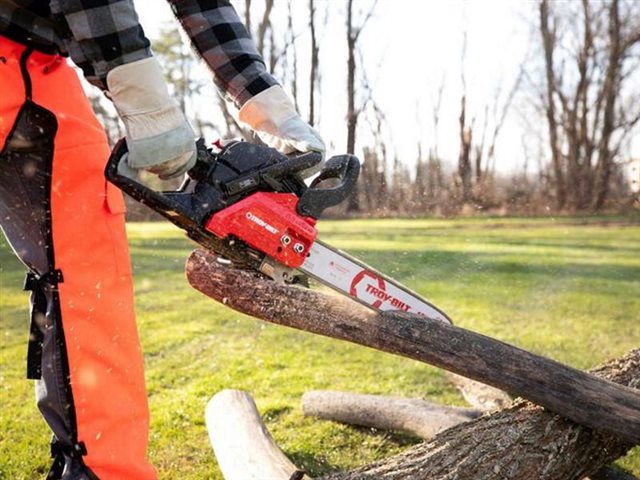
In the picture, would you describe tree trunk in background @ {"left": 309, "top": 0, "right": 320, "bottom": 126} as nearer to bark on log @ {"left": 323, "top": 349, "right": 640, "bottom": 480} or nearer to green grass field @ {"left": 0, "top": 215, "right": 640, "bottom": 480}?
green grass field @ {"left": 0, "top": 215, "right": 640, "bottom": 480}

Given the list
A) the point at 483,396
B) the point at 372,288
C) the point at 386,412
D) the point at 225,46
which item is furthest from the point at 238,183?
the point at 483,396

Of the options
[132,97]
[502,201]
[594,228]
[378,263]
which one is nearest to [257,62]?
[132,97]

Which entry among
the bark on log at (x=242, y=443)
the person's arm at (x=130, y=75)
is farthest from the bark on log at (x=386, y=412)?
the person's arm at (x=130, y=75)

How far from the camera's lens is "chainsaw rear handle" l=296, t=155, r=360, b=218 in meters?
1.79

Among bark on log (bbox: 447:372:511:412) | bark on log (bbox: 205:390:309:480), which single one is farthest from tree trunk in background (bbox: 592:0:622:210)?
bark on log (bbox: 205:390:309:480)

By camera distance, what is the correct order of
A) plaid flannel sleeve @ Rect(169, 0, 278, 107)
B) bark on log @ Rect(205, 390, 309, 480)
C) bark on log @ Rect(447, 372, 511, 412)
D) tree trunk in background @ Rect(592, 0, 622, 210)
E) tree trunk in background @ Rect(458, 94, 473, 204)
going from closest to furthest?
plaid flannel sleeve @ Rect(169, 0, 278, 107) < bark on log @ Rect(205, 390, 309, 480) < bark on log @ Rect(447, 372, 511, 412) < tree trunk in background @ Rect(592, 0, 622, 210) < tree trunk in background @ Rect(458, 94, 473, 204)

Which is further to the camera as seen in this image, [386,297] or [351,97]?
[351,97]

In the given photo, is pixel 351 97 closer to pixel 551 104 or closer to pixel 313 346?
pixel 551 104

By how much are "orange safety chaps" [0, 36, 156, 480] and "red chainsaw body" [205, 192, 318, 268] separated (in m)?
0.28

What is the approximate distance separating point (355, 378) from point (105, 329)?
6.82 feet

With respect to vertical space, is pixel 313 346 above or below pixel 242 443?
below

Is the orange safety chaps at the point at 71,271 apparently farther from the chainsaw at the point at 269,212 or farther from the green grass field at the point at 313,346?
the green grass field at the point at 313,346

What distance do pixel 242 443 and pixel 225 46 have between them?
1286 millimetres

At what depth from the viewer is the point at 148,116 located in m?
1.45
